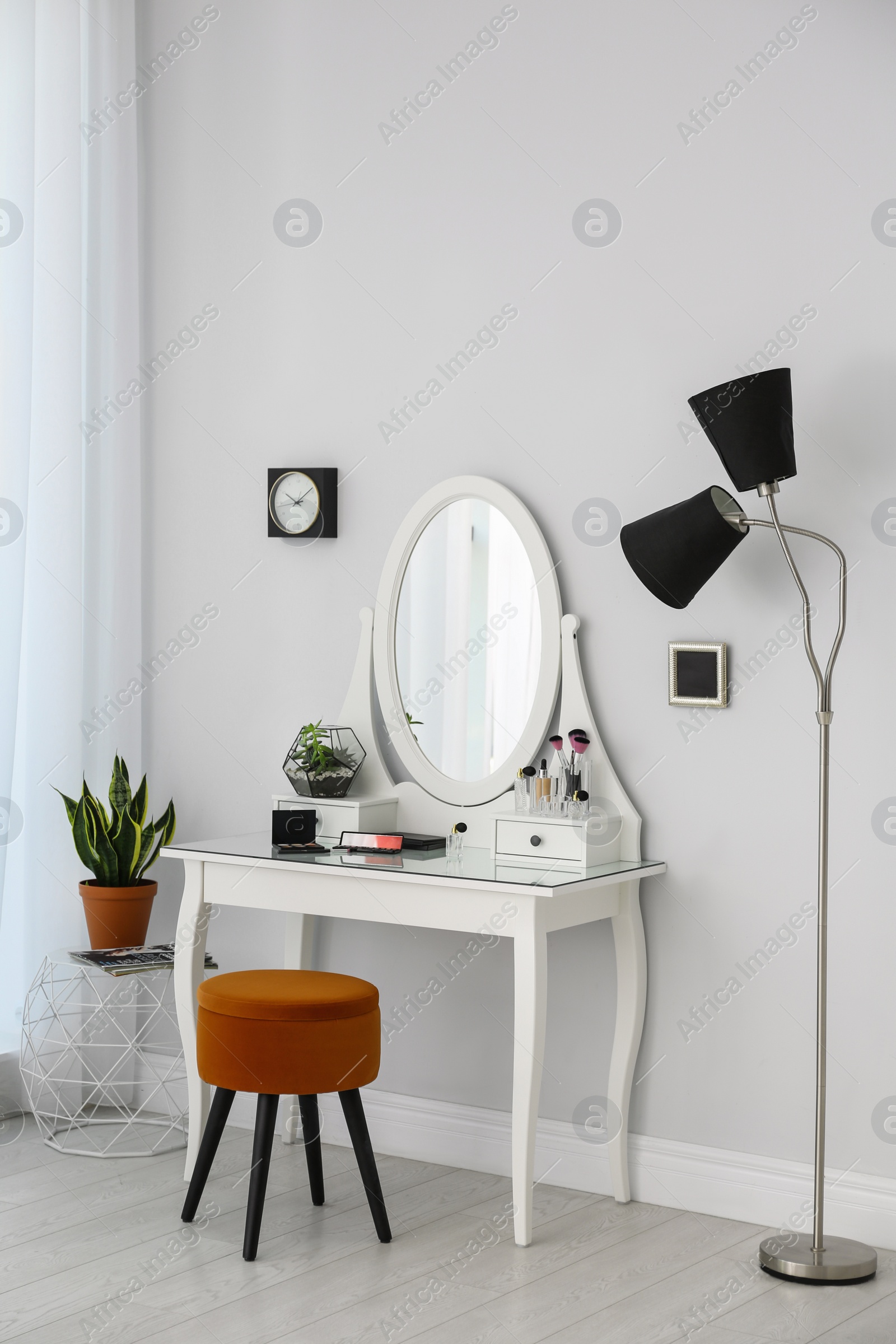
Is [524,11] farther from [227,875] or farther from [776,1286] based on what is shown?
[776,1286]

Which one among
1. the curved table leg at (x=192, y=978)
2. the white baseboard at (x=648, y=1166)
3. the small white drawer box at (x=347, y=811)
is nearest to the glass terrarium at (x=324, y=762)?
the small white drawer box at (x=347, y=811)

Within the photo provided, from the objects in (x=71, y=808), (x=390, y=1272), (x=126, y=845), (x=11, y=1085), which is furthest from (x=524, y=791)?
(x=11, y=1085)

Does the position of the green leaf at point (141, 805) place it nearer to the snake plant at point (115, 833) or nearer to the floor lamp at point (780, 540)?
the snake plant at point (115, 833)

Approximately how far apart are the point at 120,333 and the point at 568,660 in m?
1.66

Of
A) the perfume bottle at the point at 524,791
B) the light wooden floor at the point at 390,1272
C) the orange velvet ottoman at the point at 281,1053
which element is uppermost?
the perfume bottle at the point at 524,791

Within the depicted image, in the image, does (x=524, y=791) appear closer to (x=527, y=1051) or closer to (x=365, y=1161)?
(x=527, y=1051)

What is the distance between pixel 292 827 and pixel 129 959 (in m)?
0.66

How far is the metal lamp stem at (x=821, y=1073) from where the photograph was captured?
104 inches

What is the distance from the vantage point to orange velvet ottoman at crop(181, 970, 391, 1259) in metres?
2.69

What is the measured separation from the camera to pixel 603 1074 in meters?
3.18

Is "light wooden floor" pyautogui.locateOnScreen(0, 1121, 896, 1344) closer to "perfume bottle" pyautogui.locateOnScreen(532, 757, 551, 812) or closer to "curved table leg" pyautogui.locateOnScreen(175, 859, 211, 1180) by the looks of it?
"curved table leg" pyautogui.locateOnScreen(175, 859, 211, 1180)

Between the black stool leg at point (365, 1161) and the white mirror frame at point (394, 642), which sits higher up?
the white mirror frame at point (394, 642)

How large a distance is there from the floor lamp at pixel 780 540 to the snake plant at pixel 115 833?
161 cm

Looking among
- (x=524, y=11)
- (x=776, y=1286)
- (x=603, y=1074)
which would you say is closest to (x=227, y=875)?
(x=603, y=1074)
